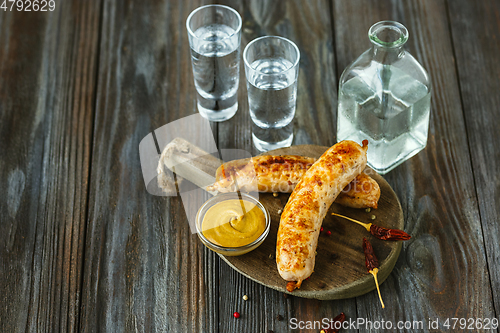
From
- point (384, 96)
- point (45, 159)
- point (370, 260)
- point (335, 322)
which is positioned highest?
point (384, 96)

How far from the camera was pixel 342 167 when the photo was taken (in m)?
2.09

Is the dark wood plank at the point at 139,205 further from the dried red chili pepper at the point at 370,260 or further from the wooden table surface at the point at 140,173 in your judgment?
the dried red chili pepper at the point at 370,260

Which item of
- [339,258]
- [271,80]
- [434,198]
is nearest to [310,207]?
[339,258]

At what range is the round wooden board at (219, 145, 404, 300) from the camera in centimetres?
205

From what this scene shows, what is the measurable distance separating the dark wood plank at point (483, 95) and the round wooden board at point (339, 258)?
1.56 ft

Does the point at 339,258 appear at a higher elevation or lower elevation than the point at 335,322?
higher

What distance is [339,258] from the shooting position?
6.94ft

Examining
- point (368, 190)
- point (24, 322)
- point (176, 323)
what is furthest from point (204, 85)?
point (24, 322)

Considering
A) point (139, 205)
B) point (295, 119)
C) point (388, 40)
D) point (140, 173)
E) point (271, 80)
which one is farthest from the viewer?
point (295, 119)

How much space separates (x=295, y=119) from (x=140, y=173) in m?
0.87

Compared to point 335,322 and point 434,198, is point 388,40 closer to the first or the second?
point 434,198

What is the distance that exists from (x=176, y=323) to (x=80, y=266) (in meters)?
0.53

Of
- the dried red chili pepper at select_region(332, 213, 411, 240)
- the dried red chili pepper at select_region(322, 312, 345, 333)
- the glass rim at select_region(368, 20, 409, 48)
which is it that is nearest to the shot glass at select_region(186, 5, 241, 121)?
the glass rim at select_region(368, 20, 409, 48)

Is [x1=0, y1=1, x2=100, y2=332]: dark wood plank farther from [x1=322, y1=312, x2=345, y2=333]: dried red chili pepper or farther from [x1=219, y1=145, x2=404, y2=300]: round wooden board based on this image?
[x1=322, y1=312, x2=345, y2=333]: dried red chili pepper
